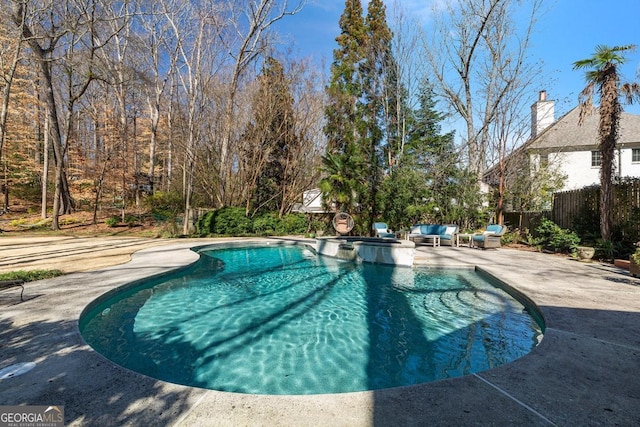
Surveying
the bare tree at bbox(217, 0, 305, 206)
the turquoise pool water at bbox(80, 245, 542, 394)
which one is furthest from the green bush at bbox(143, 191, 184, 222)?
the turquoise pool water at bbox(80, 245, 542, 394)

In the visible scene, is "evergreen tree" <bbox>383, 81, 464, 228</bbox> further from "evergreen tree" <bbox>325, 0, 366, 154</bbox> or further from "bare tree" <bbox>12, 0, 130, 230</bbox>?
"bare tree" <bbox>12, 0, 130, 230</bbox>

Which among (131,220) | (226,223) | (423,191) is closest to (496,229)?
(423,191)

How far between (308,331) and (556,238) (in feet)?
31.1

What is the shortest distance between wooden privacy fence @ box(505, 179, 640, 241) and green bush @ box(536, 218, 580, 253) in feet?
1.51

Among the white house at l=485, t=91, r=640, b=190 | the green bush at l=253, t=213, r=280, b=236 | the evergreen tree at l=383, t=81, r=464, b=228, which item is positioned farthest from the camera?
the white house at l=485, t=91, r=640, b=190

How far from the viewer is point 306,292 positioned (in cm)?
589

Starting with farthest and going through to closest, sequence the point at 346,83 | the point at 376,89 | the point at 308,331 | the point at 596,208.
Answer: the point at 346,83 < the point at 376,89 < the point at 596,208 < the point at 308,331

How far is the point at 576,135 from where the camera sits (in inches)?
776

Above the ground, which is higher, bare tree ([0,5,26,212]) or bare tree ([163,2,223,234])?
bare tree ([163,2,223,234])

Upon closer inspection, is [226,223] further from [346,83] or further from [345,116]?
[346,83]

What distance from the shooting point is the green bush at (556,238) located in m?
8.94

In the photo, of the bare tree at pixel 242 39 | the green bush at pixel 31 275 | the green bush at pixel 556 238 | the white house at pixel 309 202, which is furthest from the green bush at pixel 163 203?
the green bush at pixel 556 238

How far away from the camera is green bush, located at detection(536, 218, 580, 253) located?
8.94 m

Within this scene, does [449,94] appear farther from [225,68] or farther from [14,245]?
[14,245]
